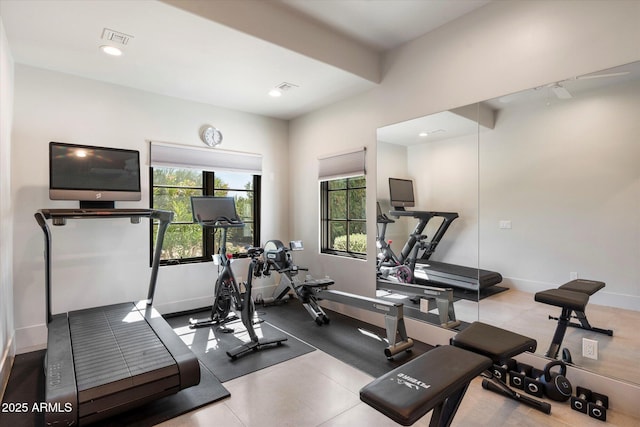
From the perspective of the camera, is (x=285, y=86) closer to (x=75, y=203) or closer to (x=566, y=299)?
(x=75, y=203)

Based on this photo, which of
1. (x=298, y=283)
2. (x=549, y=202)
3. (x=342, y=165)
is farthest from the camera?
(x=342, y=165)

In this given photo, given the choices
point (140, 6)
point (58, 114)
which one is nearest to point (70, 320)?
point (58, 114)

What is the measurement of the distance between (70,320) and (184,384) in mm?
1616

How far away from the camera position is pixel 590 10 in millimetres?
2227

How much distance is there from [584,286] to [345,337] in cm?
219

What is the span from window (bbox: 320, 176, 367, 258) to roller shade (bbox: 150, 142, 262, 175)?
1167 mm

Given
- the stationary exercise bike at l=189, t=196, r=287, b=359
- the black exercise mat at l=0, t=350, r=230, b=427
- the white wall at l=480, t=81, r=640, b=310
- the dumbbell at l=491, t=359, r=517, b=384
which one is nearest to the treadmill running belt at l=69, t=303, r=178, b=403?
the black exercise mat at l=0, t=350, r=230, b=427

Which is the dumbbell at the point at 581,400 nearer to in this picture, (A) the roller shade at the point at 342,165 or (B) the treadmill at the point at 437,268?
(B) the treadmill at the point at 437,268

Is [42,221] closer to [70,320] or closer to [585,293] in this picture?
[70,320]

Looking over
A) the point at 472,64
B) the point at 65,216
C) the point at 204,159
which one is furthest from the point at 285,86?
the point at 65,216

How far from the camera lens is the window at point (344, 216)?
4.12 m

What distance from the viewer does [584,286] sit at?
2303mm

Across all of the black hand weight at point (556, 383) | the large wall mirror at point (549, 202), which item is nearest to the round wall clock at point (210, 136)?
the large wall mirror at point (549, 202)

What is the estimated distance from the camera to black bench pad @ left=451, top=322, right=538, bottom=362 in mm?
1727
